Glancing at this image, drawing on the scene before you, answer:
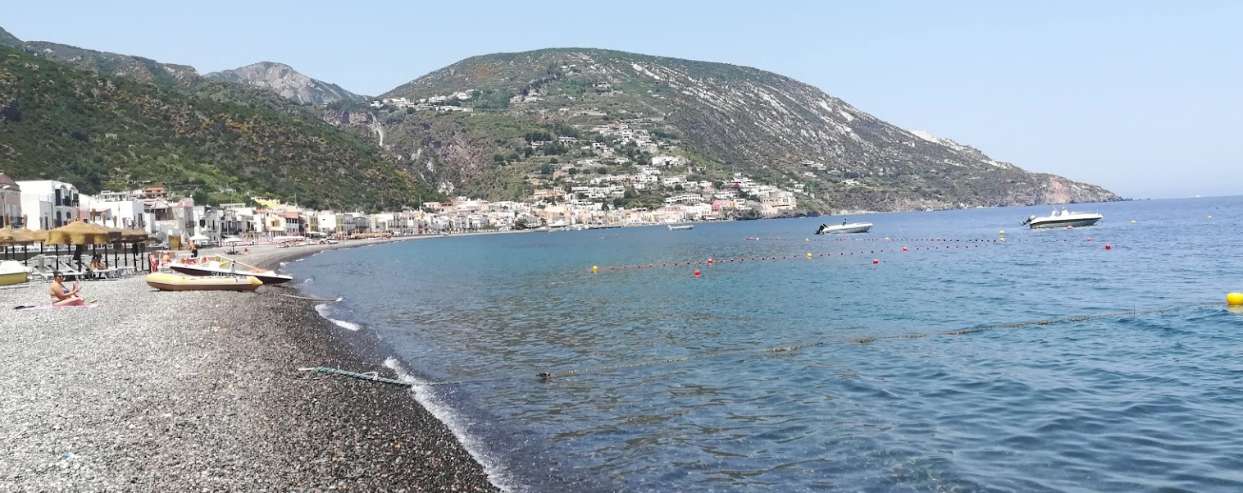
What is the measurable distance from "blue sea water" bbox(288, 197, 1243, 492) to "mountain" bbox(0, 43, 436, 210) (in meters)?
104

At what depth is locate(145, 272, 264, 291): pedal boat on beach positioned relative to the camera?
35.2 meters

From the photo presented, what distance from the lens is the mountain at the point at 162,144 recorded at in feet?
380

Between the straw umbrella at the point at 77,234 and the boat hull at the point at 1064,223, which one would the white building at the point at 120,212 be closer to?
the straw umbrella at the point at 77,234

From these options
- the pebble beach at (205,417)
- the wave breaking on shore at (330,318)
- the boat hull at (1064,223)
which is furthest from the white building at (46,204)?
the boat hull at (1064,223)

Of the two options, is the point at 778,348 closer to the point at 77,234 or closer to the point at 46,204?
the point at 77,234

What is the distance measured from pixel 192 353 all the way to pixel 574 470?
38.2 ft

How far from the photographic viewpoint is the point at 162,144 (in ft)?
445

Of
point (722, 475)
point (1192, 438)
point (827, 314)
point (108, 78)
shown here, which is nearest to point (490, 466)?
point (722, 475)

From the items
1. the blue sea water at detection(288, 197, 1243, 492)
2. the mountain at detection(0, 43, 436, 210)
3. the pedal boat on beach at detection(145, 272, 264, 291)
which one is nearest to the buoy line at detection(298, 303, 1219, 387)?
the blue sea water at detection(288, 197, 1243, 492)

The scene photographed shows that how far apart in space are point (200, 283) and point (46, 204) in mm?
49106

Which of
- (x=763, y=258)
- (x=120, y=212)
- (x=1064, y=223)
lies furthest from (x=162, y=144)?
(x=1064, y=223)

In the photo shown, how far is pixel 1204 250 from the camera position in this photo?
186ft

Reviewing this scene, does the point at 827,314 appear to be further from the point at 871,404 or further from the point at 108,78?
the point at 108,78

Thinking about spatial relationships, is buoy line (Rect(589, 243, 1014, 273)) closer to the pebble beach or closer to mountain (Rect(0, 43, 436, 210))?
the pebble beach
